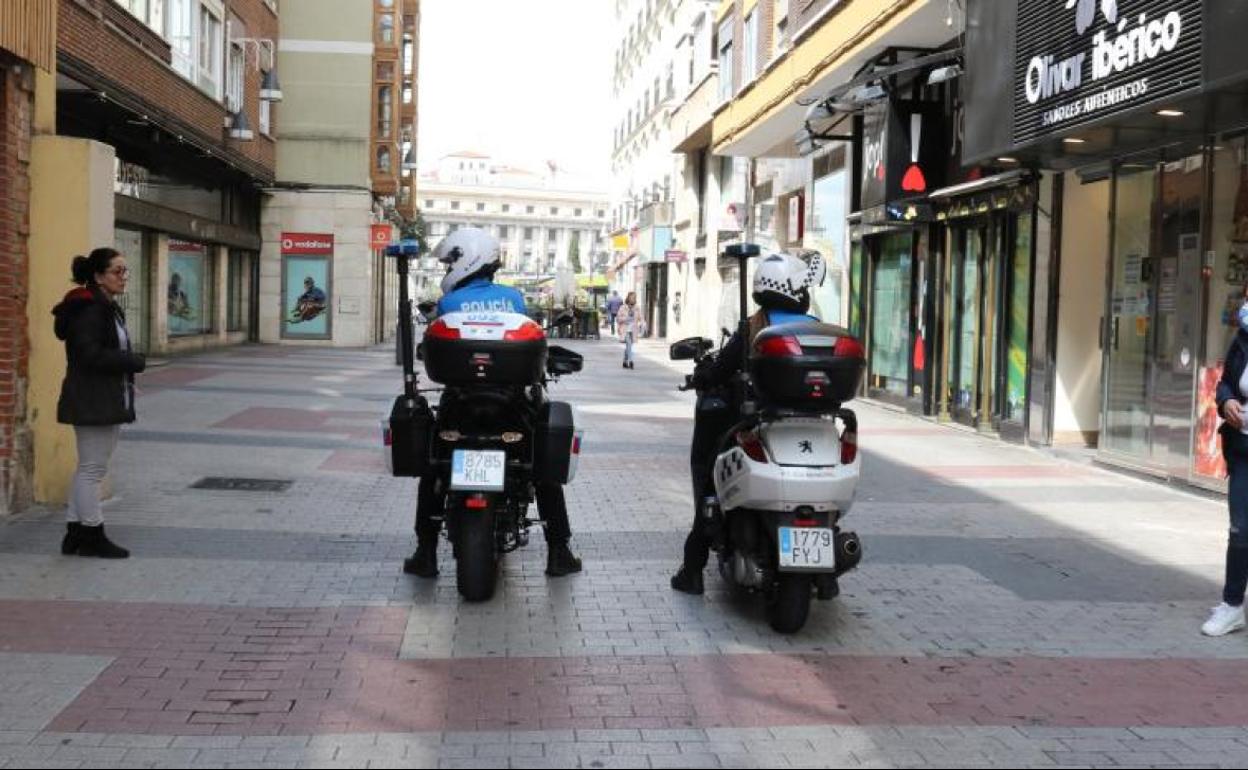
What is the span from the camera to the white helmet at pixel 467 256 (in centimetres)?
652

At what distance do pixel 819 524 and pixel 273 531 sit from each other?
3.96m

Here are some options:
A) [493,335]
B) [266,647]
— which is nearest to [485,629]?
[266,647]

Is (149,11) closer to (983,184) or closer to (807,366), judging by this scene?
(983,184)

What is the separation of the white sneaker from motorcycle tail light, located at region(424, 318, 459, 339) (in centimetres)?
396

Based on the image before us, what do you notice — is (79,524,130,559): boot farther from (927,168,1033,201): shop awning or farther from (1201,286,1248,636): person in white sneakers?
(927,168,1033,201): shop awning

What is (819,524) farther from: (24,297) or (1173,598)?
(24,297)

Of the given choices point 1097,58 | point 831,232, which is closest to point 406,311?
point 1097,58

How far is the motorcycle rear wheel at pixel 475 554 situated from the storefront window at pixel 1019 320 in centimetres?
886

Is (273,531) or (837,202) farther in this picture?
(837,202)

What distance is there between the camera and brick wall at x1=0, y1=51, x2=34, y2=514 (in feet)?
25.7

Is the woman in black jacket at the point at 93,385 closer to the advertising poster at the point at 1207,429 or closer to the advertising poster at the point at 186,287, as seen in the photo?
the advertising poster at the point at 1207,429

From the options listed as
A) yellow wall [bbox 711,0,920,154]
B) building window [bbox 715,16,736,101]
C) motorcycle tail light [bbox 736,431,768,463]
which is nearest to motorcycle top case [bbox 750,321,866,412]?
motorcycle tail light [bbox 736,431,768,463]

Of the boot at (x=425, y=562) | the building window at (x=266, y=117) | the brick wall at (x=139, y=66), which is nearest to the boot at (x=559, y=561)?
the boot at (x=425, y=562)

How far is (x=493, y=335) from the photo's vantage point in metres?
5.99
